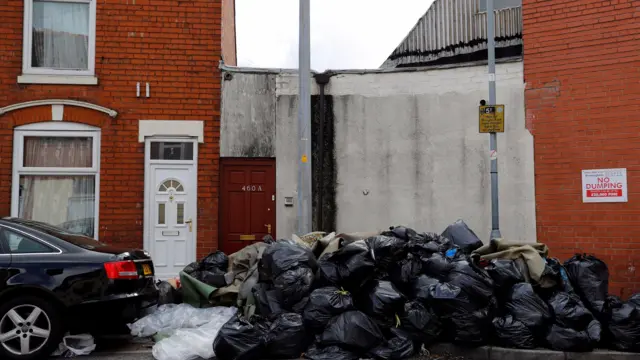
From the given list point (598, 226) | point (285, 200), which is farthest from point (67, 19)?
point (598, 226)

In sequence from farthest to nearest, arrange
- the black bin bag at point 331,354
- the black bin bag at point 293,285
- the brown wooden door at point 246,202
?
the brown wooden door at point 246,202 → the black bin bag at point 293,285 → the black bin bag at point 331,354

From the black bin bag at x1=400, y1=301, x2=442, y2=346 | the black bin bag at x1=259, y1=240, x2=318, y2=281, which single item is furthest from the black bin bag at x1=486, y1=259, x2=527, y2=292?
the black bin bag at x1=259, y1=240, x2=318, y2=281

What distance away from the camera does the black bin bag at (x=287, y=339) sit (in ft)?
19.8

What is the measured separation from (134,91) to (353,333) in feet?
21.4

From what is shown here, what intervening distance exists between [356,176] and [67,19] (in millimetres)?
5847

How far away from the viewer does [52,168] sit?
1014 cm

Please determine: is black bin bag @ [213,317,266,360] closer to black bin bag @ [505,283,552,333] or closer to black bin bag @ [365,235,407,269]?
black bin bag @ [365,235,407,269]

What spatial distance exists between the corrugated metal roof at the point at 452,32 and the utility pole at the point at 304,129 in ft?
11.5

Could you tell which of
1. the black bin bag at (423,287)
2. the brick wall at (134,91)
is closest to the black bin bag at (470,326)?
the black bin bag at (423,287)

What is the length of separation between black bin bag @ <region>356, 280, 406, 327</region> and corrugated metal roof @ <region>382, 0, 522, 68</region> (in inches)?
260

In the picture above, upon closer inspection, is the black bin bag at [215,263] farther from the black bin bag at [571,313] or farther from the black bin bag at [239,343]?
the black bin bag at [571,313]

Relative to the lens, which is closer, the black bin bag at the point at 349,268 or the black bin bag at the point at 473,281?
the black bin bag at the point at 473,281

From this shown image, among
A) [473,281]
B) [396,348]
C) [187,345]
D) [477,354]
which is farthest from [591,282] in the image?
[187,345]

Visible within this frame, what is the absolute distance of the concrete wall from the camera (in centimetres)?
1005
